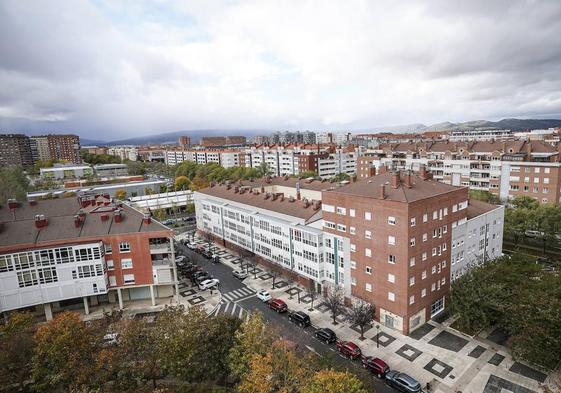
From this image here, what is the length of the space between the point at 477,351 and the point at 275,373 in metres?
23.8

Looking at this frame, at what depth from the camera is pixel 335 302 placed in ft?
136

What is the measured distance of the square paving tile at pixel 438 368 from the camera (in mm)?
33037

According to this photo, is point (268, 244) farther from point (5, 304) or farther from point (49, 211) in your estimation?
point (49, 211)

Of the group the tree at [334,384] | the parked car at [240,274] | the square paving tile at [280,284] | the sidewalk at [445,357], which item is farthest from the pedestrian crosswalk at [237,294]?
the tree at [334,384]

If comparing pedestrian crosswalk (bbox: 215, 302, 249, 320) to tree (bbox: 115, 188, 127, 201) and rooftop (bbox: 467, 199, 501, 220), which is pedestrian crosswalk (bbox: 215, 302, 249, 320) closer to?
rooftop (bbox: 467, 199, 501, 220)

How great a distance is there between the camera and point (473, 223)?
157 feet

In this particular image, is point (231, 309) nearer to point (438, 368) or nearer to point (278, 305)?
point (278, 305)

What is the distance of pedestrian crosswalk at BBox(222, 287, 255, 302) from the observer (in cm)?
5078

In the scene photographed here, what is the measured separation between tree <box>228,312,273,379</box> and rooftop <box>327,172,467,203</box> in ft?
69.1

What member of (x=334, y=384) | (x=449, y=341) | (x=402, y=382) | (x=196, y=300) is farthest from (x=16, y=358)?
(x=449, y=341)

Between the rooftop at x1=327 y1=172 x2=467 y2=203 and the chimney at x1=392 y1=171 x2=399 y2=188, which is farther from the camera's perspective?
the chimney at x1=392 y1=171 x2=399 y2=188

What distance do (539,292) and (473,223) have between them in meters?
14.8

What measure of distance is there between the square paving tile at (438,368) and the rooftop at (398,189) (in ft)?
55.5

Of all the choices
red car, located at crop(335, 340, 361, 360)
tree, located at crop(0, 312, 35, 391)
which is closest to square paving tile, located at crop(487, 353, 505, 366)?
red car, located at crop(335, 340, 361, 360)
